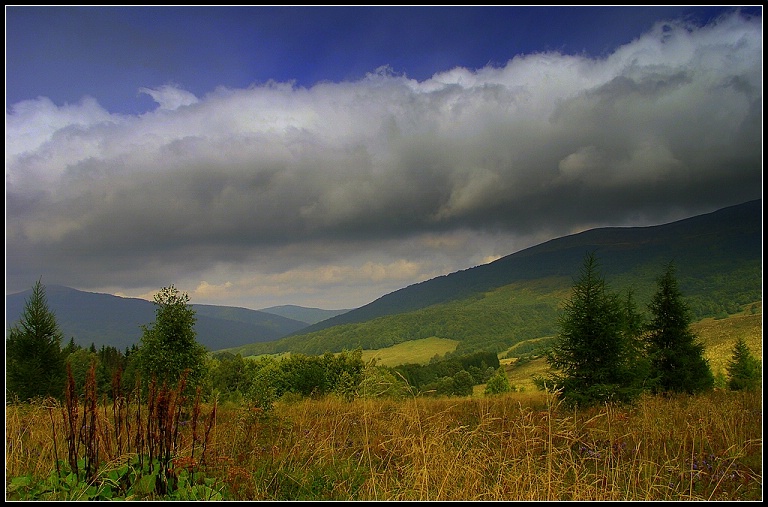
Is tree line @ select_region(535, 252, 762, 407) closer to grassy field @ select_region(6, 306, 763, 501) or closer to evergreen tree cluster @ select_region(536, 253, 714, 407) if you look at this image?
evergreen tree cluster @ select_region(536, 253, 714, 407)

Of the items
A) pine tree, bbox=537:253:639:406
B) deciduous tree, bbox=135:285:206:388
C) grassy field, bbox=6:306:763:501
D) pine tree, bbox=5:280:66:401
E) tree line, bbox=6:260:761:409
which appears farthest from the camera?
pine tree, bbox=5:280:66:401

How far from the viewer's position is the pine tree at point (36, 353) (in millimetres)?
21672

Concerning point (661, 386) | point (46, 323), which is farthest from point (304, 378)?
point (661, 386)

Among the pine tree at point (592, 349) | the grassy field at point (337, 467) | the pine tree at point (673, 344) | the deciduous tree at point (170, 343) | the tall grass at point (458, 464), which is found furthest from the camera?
the pine tree at point (673, 344)

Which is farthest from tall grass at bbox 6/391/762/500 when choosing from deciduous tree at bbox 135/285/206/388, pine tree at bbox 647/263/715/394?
pine tree at bbox 647/263/715/394

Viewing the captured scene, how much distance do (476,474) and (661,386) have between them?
17.5 meters

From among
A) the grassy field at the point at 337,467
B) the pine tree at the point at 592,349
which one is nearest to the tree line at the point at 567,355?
the pine tree at the point at 592,349

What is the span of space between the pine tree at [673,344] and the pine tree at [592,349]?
6.56 meters

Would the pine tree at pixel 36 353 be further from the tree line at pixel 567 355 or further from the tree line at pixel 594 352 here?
the tree line at pixel 594 352

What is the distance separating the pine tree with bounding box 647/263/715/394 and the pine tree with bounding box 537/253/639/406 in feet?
21.5

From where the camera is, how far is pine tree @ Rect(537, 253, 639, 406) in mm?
13234

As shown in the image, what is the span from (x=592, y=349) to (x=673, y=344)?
28.6ft

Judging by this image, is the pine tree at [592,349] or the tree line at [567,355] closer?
the tree line at [567,355]

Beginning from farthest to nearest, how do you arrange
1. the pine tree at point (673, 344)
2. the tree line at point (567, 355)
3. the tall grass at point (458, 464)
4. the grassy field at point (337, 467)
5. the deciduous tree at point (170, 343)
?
the pine tree at point (673, 344) < the deciduous tree at point (170, 343) < the tree line at point (567, 355) < the tall grass at point (458, 464) < the grassy field at point (337, 467)
